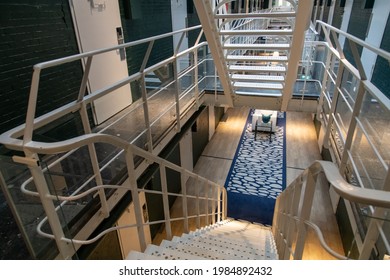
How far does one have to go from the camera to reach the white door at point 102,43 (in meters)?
3.11

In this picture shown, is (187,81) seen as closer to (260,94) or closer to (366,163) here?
(260,94)

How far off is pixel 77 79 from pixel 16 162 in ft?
8.03

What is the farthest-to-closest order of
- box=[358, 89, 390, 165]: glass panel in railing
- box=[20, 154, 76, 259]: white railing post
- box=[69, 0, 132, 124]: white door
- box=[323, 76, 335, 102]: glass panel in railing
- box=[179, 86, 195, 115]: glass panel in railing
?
box=[179, 86, 195, 115]: glass panel in railing, box=[323, 76, 335, 102]: glass panel in railing, box=[69, 0, 132, 124]: white door, box=[358, 89, 390, 165]: glass panel in railing, box=[20, 154, 76, 259]: white railing post

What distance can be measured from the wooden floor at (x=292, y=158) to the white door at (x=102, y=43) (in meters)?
2.55

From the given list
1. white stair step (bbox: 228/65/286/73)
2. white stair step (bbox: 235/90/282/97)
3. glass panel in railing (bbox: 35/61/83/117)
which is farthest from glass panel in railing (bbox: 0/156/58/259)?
white stair step (bbox: 235/90/282/97)

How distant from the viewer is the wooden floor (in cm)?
458

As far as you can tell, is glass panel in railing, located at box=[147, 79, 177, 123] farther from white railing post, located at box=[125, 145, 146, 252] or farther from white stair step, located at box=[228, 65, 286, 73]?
white railing post, located at box=[125, 145, 146, 252]

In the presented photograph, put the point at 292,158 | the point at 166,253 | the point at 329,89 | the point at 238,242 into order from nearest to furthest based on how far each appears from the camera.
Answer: the point at 166,253 < the point at 238,242 < the point at 329,89 < the point at 292,158

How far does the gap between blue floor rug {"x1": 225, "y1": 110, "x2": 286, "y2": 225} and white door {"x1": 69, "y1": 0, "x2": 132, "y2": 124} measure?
10.5 ft

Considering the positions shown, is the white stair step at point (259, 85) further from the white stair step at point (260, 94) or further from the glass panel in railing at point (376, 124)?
the glass panel in railing at point (376, 124)

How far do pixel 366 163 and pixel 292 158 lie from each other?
17.0 ft

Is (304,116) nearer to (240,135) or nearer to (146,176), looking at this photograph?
(240,135)

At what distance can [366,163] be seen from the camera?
2008mm

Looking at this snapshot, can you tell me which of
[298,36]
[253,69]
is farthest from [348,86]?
[253,69]
